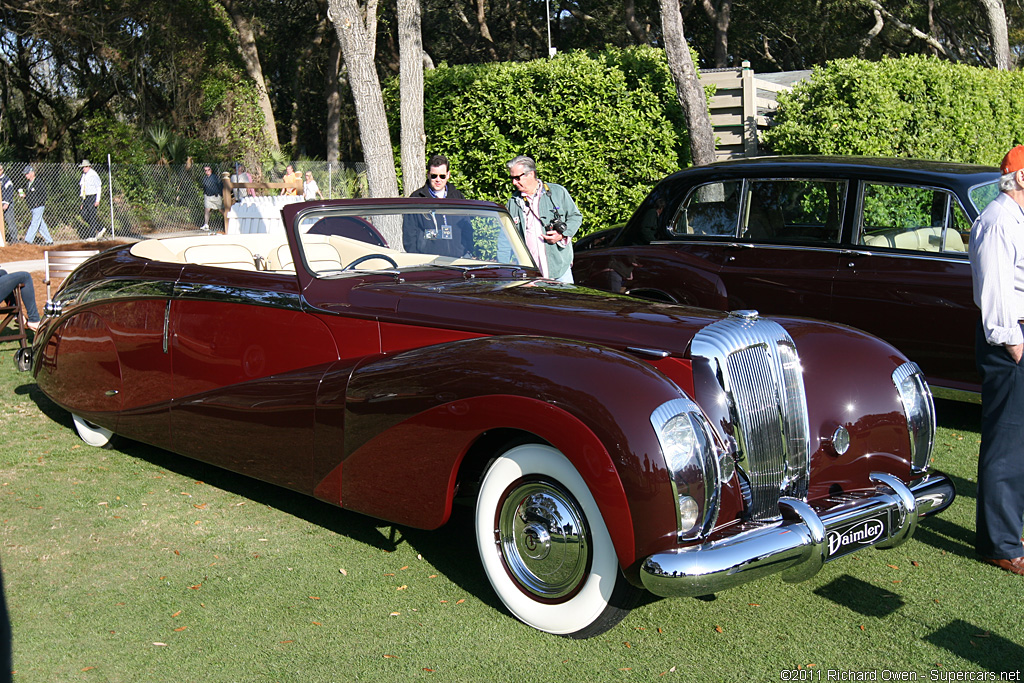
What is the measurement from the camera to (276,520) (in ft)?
15.3

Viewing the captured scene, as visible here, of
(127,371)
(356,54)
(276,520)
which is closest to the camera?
(276,520)

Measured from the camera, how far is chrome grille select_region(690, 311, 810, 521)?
3283 millimetres

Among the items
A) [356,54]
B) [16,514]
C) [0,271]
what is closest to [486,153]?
[356,54]

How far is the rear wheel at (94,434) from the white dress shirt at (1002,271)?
5.09m

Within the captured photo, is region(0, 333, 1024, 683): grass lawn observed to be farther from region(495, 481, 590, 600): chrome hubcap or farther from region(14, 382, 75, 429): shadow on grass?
region(14, 382, 75, 429): shadow on grass

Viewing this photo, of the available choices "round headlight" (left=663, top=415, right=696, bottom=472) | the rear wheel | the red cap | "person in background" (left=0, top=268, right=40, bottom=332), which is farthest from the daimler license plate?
"person in background" (left=0, top=268, right=40, bottom=332)

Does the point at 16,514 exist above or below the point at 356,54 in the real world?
below

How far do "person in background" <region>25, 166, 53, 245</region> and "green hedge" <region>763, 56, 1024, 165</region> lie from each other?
14.7 meters

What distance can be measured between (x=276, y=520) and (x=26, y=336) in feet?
15.6

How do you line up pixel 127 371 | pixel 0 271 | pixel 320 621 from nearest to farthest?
pixel 320 621 < pixel 127 371 < pixel 0 271

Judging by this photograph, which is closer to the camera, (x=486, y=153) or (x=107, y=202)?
(x=486, y=153)

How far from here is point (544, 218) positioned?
6598 millimetres

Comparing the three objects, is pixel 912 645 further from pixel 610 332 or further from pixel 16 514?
pixel 16 514

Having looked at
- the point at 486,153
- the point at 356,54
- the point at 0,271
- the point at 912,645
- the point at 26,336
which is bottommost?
the point at 912,645
